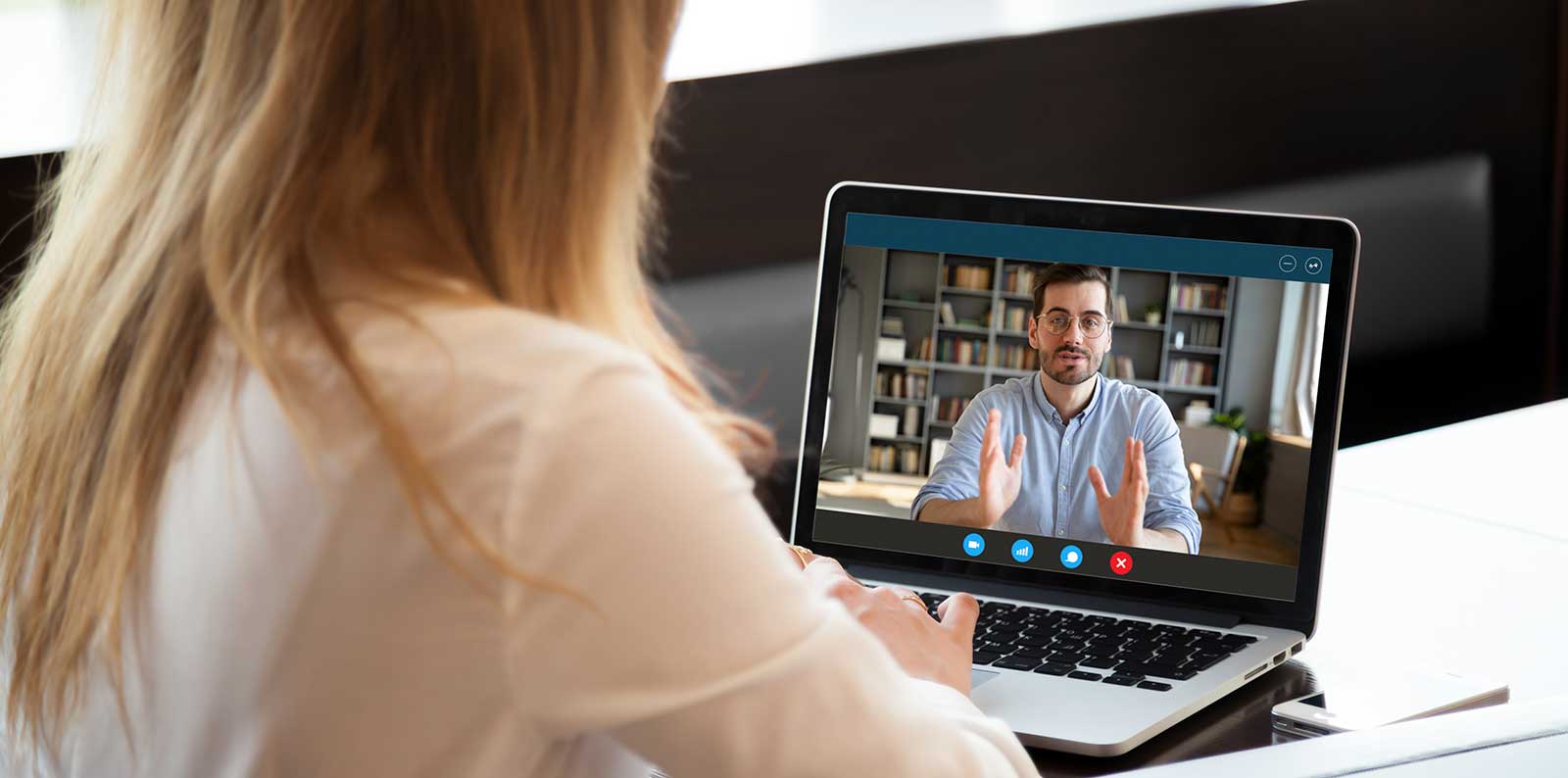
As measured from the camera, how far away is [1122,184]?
278 centimetres

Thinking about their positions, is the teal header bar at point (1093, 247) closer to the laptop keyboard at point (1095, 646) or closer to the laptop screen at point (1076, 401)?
the laptop screen at point (1076, 401)

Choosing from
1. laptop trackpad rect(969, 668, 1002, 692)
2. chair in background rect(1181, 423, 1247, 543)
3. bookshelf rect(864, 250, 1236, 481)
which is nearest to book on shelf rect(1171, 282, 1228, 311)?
bookshelf rect(864, 250, 1236, 481)

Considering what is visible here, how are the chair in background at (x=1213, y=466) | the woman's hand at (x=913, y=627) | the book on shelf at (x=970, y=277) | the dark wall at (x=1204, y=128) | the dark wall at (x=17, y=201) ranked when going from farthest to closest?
the dark wall at (x=1204, y=128) → the dark wall at (x=17, y=201) → the book on shelf at (x=970, y=277) → the chair in background at (x=1213, y=466) → the woman's hand at (x=913, y=627)

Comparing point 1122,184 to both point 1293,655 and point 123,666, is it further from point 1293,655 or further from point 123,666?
point 123,666

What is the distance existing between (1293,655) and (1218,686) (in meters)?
0.15

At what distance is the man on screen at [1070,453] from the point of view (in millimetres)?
968

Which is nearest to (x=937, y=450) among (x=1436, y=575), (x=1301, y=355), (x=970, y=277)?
(x=970, y=277)

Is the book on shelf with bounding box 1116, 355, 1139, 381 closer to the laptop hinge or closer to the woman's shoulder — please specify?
the laptop hinge

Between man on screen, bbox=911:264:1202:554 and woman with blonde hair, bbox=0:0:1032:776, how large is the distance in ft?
1.54

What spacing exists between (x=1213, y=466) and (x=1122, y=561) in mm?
104

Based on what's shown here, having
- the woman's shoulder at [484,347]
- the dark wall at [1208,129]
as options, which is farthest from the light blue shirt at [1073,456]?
the dark wall at [1208,129]

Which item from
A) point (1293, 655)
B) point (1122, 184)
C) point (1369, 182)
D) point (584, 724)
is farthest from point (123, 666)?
point (1369, 182)

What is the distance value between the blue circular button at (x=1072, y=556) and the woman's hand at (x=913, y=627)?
1.01 ft

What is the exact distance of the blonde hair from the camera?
46 centimetres
